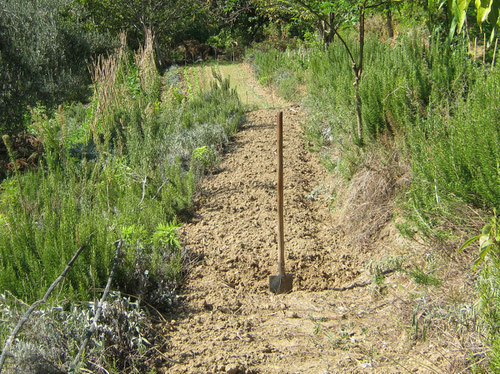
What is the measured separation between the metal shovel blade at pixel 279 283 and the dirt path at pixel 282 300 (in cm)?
6

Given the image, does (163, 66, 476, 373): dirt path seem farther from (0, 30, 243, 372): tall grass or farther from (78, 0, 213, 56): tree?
(78, 0, 213, 56): tree

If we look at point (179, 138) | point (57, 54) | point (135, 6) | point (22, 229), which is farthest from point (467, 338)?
point (135, 6)

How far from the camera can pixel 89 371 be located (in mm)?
2334

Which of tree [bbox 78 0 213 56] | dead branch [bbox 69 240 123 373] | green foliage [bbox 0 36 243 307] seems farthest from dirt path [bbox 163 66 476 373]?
tree [bbox 78 0 213 56]

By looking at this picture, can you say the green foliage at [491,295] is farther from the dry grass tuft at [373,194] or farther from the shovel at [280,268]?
the dry grass tuft at [373,194]

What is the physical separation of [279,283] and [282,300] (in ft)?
0.45

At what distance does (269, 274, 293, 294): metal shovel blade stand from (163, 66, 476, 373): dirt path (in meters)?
0.06

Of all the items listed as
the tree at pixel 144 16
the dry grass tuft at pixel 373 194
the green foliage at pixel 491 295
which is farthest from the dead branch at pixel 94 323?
the tree at pixel 144 16

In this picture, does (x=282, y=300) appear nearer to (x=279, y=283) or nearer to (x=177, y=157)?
(x=279, y=283)

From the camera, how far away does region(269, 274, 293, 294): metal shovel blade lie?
356 centimetres

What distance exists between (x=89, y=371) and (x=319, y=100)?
5.67 meters

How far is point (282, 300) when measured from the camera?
346 centimetres

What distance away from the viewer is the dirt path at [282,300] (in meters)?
2.64

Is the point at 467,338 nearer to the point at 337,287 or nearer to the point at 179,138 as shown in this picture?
the point at 337,287
